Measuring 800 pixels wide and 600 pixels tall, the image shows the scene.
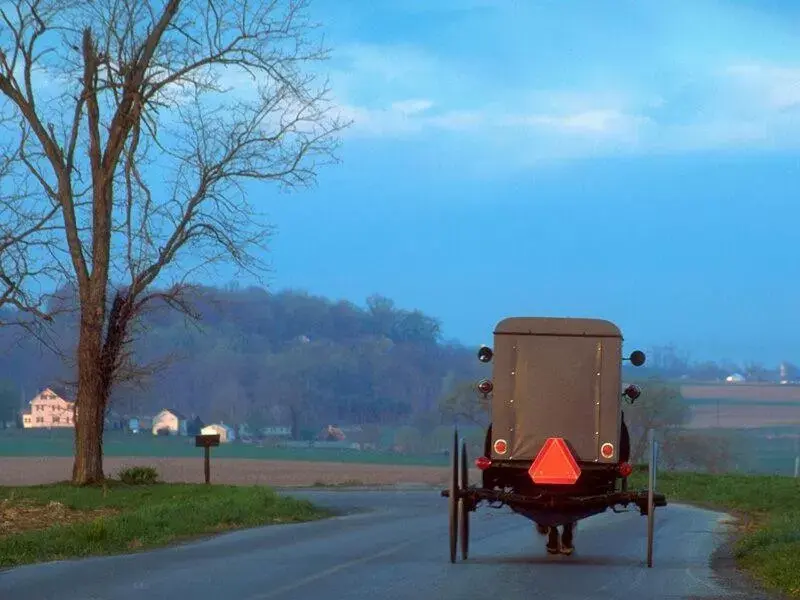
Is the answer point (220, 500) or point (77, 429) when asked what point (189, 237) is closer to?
point (77, 429)

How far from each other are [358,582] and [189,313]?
62.1 feet

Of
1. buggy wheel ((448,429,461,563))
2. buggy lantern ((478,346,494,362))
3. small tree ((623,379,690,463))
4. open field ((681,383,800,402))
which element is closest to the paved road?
buggy wheel ((448,429,461,563))

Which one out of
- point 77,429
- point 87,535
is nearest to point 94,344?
point 77,429

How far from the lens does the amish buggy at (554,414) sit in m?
17.3

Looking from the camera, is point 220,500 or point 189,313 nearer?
point 220,500

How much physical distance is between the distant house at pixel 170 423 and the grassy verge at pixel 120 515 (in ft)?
139

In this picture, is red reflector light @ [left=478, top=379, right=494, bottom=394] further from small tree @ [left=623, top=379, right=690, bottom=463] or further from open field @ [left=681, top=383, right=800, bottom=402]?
open field @ [left=681, top=383, right=800, bottom=402]

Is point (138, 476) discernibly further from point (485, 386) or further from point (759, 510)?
point (485, 386)

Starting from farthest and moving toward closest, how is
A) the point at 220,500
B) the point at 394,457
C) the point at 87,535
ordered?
the point at 394,457 → the point at 220,500 → the point at 87,535

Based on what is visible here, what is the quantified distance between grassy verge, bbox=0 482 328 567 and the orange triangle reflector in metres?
5.27

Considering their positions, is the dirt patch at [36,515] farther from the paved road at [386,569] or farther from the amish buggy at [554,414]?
the amish buggy at [554,414]

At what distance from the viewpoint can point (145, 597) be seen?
1324 cm

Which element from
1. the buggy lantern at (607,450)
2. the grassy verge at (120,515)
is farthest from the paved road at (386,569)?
the buggy lantern at (607,450)

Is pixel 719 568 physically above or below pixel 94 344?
below
